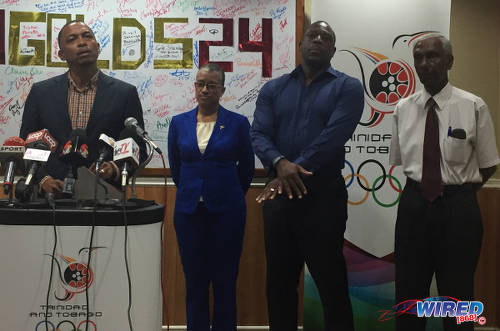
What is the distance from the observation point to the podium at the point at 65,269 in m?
2.00

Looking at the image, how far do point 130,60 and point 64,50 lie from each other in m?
0.73

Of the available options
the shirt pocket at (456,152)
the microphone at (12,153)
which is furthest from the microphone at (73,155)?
the shirt pocket at (456,152)

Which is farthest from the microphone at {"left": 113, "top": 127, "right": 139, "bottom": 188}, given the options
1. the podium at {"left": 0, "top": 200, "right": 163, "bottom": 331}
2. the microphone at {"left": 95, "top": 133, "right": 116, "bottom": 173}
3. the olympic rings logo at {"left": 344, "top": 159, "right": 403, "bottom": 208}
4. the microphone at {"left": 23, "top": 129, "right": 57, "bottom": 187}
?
the olympic rings logo at {"left": 344, "top": 159, "right": 403, "bottom": 208}

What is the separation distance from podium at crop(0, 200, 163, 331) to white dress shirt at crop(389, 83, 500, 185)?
1421mm

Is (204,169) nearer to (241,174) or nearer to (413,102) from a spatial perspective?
(241,174)

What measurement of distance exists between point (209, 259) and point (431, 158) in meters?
1.29

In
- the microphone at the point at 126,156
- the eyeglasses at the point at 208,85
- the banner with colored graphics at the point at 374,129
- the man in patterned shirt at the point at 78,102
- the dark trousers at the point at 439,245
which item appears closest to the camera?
the microphone at the point at 126,156

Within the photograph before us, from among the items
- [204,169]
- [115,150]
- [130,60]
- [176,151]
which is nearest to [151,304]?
[115,150]

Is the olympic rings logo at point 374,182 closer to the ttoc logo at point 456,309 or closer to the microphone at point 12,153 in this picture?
the ttoc logo at point 456,309

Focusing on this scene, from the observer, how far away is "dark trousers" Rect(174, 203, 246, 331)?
108 inches

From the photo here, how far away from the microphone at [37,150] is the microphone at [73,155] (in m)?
0.07

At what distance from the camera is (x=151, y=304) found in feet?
6.70

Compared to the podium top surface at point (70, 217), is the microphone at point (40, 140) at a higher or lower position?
higher

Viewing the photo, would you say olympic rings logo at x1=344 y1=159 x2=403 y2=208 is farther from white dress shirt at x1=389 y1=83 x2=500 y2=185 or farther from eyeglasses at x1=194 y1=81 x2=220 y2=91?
eyeglasses at x1=194 y1=81 x2=220 y2=91
